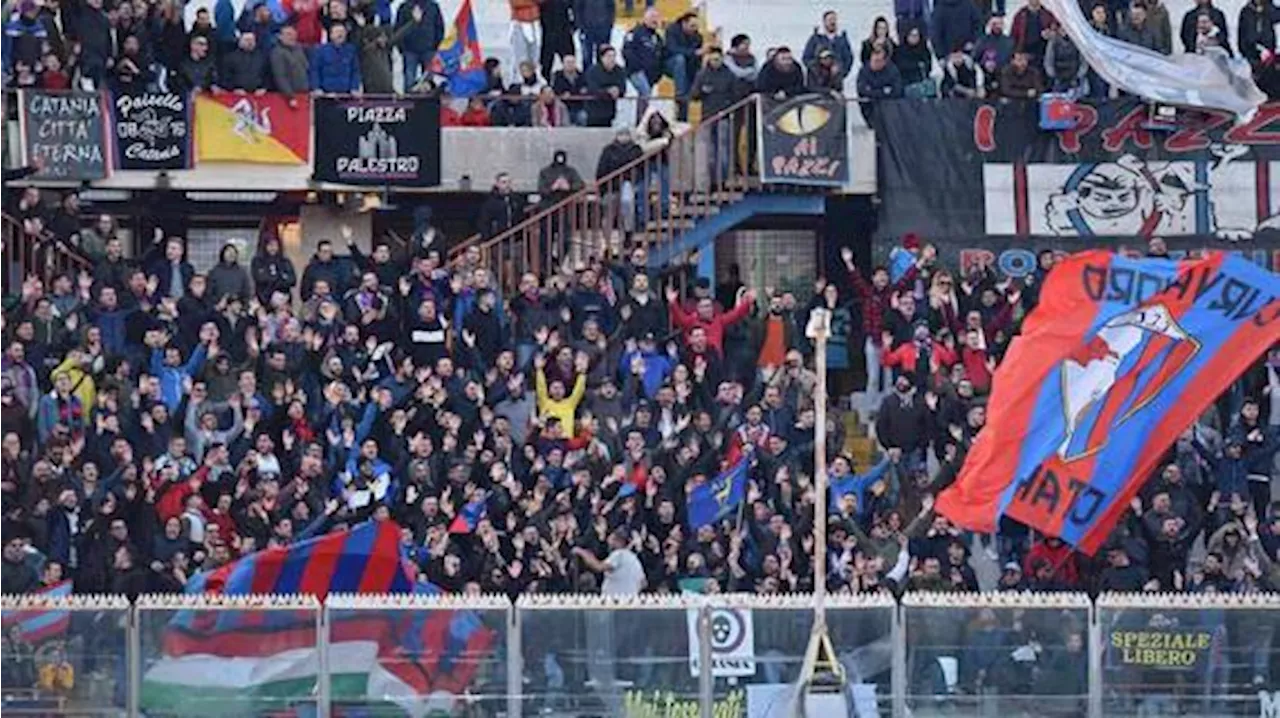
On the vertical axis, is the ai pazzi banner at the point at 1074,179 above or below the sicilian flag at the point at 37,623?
above

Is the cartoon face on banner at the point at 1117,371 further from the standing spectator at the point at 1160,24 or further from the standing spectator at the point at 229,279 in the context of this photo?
the standing spectator at the point at 1160,24

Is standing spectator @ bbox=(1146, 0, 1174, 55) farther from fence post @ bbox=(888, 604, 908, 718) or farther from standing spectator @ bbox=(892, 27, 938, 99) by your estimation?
fence post @ bbox=(888, 604, 908, 718)

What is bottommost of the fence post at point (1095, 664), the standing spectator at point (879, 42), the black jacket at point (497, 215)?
the fence post at point (1095, 664)

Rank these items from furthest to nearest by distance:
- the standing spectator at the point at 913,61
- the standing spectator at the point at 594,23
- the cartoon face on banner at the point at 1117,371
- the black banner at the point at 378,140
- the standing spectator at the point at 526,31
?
the standing spectator at the point at 526,31
the standing spectator at the point at 594,23
the standing spectator at the point at 913,61
the black banner at the point at 378,140
the cartoon face on banner at the point at 1117,371

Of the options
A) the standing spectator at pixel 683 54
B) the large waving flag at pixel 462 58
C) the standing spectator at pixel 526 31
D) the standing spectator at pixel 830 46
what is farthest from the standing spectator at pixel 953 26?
the large waving flag at pixel 462 58

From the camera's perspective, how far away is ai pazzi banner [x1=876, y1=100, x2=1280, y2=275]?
41719 mm

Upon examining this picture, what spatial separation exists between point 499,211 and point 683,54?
2.84 meters

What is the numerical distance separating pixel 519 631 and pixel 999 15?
14.1 m

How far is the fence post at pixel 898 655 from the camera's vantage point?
30.2m

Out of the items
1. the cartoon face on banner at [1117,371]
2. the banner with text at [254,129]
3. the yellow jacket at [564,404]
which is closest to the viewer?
the cartoon face on banner at [1117,371]

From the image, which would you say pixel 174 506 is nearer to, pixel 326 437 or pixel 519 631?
pixel 326 437

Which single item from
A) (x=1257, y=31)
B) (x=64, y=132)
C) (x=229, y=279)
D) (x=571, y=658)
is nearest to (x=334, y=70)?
(x=64, y=132)

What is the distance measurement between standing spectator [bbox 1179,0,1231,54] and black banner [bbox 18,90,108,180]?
34.8 feet

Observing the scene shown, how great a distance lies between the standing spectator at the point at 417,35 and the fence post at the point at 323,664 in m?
12.4
